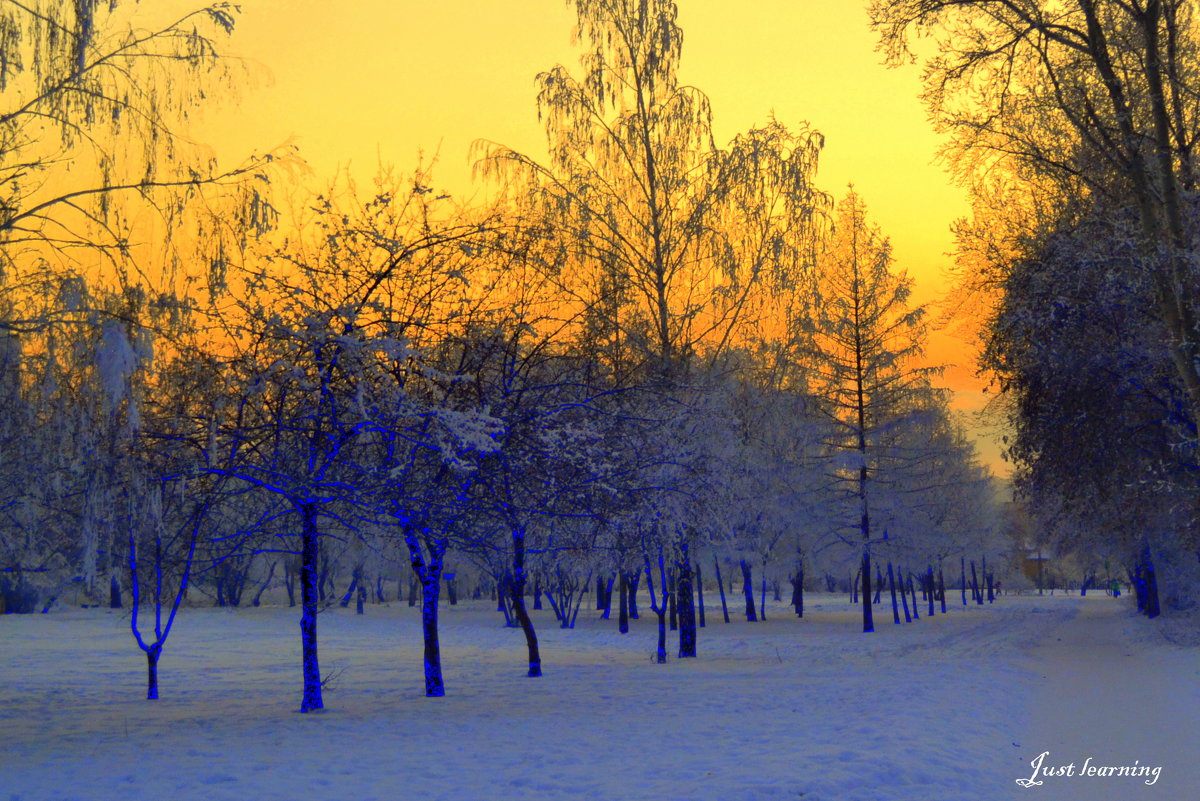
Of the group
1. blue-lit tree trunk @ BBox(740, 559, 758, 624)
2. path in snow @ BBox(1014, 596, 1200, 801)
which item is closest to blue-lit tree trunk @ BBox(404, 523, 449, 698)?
path in snow @ BBox(1014, 596, 1200, 801)

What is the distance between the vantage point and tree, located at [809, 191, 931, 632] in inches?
1293

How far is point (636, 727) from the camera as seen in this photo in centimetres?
1182

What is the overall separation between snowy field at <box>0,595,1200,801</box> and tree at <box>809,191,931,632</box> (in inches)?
357

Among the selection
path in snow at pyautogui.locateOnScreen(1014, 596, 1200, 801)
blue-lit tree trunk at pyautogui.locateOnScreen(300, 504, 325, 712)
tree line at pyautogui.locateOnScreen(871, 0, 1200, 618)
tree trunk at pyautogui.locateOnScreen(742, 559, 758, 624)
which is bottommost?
tree trunk at pyautogui.locateOnScreen(742, 559, 758, 624)

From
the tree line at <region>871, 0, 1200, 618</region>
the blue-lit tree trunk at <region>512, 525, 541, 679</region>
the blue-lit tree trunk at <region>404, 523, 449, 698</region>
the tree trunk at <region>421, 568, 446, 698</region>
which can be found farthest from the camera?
the blue-lit tree trunk at <region>512, 525, 541, 679</region>

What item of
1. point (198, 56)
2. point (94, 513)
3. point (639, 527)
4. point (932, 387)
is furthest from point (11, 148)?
point (932, 387)

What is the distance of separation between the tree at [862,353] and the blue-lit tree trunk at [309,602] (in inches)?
908

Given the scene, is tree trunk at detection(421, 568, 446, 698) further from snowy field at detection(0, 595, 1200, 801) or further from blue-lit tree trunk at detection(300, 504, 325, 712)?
blue-lit tree trunk at detection(300, 504, 325, 712)

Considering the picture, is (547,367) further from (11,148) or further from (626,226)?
(11,148)

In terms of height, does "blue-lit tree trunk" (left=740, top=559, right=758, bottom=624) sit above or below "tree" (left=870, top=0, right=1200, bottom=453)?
below

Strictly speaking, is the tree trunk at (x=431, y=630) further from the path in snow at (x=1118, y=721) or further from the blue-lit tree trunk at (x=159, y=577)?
the path in snow at (x=1118, y=721)

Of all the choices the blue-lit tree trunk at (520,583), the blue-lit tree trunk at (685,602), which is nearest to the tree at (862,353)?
the blue-lit tree trunk at (685,602)

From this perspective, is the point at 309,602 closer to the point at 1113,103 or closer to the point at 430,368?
the point at 430,368

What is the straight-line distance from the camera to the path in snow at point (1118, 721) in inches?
320
